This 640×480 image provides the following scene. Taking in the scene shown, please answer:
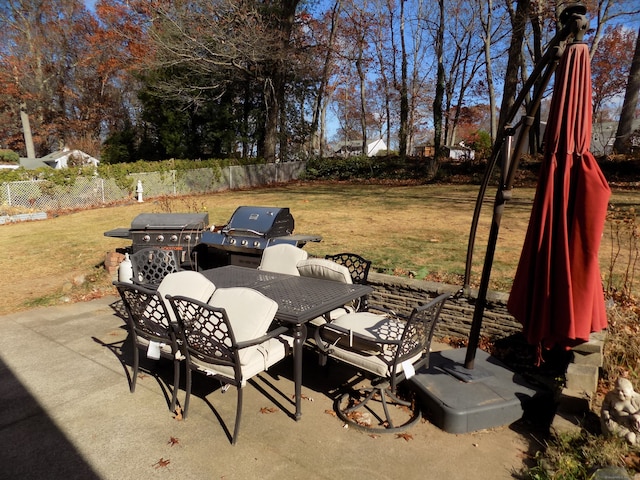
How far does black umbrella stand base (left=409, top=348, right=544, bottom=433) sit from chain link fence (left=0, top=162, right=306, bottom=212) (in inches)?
592

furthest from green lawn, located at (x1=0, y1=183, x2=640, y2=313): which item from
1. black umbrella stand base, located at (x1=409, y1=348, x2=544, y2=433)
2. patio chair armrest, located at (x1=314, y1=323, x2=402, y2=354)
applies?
patio chair armrest, located at (x1=314, y1=323, x2=402, y2=354)

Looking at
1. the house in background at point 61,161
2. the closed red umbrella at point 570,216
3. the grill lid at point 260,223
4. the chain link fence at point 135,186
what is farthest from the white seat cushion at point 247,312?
the house in background at point 61,161

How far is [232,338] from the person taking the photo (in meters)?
2.57

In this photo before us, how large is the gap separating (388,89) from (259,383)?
3377 centimetres

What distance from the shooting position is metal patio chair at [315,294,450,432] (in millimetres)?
2834

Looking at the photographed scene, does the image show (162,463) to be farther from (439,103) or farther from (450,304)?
(439,103)

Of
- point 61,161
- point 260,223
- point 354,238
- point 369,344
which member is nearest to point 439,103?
point 354,238

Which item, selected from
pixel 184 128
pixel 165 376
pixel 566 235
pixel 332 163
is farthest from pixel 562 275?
pixel 184 128

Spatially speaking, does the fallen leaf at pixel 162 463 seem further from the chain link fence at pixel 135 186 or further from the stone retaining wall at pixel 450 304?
the chain link fence at pixel 135 186

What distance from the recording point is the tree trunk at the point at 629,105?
16719 mm

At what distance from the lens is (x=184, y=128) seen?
75.5 feet

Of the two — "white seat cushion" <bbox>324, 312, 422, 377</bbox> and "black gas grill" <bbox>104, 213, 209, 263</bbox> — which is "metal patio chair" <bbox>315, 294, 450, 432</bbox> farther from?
"black gas grill" <bbox>104, 213, 209, 263</bbox>

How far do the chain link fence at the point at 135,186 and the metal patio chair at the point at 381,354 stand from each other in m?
14.5

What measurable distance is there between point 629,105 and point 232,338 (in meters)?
21.0
